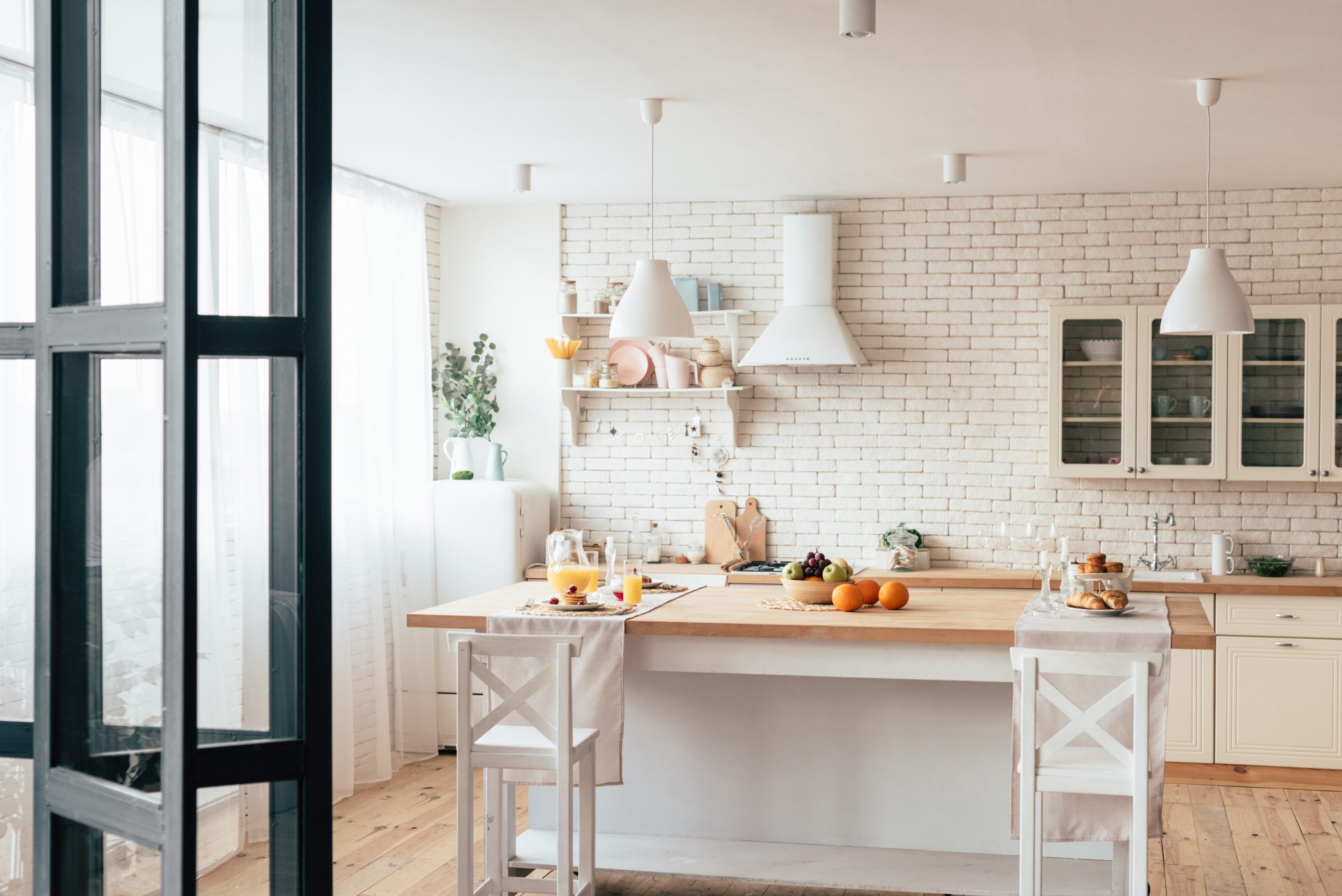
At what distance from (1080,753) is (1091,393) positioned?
2.91m

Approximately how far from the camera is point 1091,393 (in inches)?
230

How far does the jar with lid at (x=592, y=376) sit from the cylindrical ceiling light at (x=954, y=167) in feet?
6.71

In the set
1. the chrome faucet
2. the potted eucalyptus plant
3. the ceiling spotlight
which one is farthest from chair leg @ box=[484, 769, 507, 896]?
the chrome faucet

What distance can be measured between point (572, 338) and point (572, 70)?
8.55ft

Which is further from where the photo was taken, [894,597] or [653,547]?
[653,547]

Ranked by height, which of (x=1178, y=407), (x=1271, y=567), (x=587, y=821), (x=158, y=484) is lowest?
(x=587, y=821)

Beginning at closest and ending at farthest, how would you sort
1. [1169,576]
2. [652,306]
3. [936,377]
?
[652,306], [1169,576], [936,377]

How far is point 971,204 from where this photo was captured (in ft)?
20.1

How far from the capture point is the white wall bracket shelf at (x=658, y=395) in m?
6.23

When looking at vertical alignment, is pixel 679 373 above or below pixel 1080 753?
above

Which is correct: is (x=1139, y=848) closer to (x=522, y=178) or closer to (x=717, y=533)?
(x=717, y=533)

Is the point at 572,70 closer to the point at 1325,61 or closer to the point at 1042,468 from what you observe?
the point at 1325,61

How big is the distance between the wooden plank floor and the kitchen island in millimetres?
203

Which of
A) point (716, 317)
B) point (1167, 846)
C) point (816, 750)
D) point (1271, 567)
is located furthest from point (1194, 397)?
point (816, 750)
